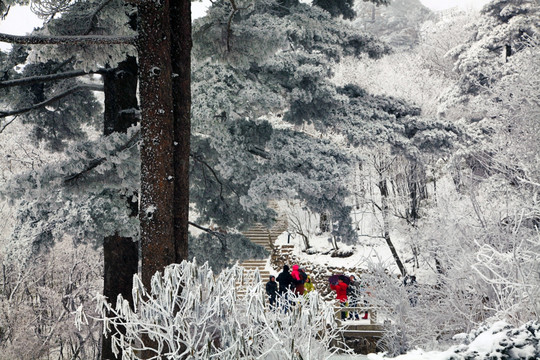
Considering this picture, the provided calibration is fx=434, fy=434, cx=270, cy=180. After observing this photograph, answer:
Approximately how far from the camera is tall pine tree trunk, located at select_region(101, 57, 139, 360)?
6.72 meters

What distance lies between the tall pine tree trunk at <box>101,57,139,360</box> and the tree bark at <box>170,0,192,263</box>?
239cm

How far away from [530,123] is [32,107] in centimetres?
1100

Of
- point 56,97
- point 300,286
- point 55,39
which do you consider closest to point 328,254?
point 300,286

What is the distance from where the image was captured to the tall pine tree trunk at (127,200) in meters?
6.72

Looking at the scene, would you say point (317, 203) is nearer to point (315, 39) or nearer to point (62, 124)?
point (315, 39)

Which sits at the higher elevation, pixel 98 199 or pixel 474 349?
pixel 98 199

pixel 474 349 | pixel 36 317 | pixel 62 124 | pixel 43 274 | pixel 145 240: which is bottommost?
→ pixel 36 317

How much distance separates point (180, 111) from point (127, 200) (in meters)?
2.92

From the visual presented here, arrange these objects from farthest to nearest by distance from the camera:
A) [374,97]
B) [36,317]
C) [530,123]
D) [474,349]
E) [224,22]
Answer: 1. [36,317]
2. [530,123]
3. [374,97]
4. [224,22]
5. [474,349]

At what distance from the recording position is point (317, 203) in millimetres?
8891

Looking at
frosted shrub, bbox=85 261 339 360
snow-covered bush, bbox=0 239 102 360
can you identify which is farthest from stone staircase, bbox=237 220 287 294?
frosted shrub, bbox=85 261 339 360

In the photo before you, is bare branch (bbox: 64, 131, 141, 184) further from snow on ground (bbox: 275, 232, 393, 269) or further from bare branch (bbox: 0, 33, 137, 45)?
snow on ground (bbox: 275, 232, 393, 269)

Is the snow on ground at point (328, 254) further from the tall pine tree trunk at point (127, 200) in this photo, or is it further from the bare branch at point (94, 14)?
the bare branch at point (94, 14)

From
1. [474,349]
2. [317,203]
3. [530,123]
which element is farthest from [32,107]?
[530,123]
